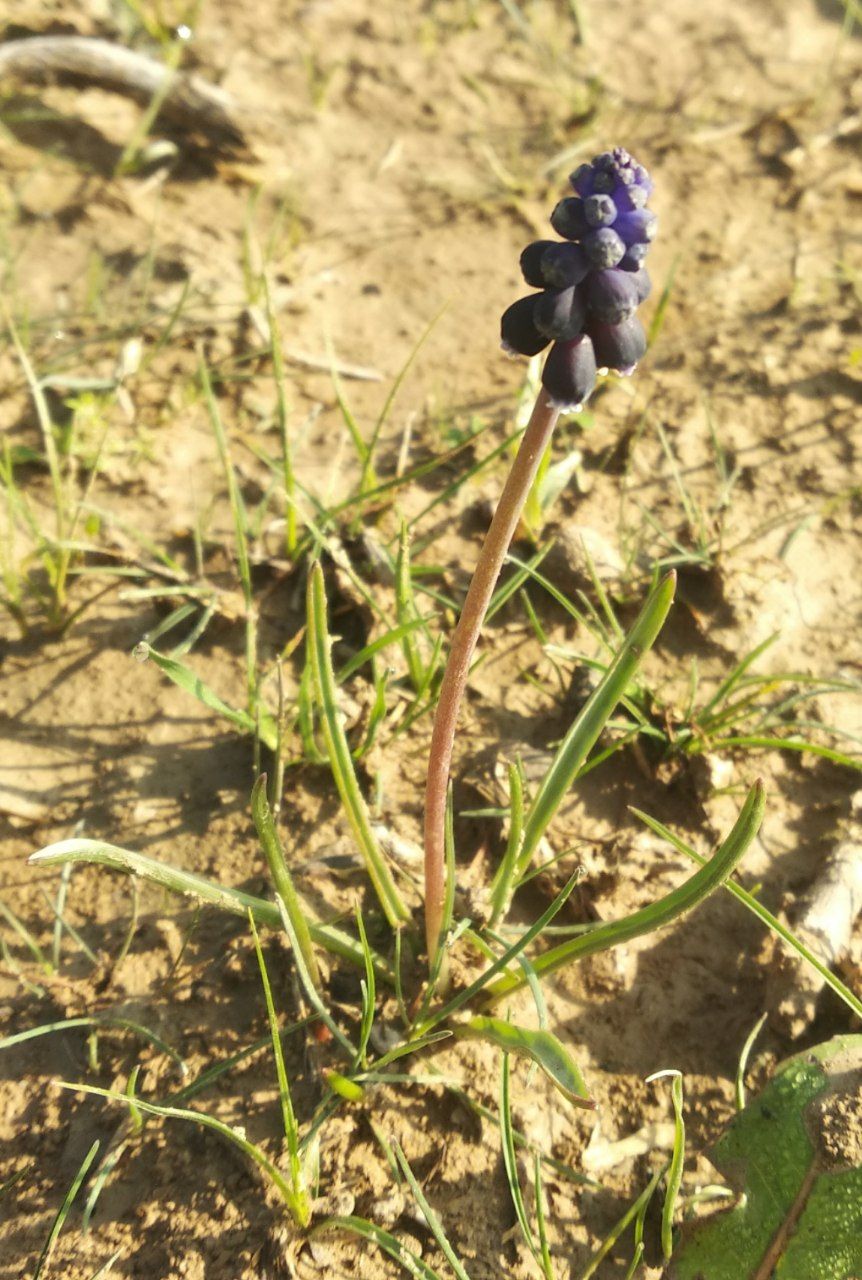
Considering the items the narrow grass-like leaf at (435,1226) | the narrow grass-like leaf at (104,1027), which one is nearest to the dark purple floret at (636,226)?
the narrow grass-like leaf at (435,1226)

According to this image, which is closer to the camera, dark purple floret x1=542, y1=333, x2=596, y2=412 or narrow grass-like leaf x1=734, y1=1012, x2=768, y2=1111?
dark purple floret x1=542, y1=333, x2=596, y2=412

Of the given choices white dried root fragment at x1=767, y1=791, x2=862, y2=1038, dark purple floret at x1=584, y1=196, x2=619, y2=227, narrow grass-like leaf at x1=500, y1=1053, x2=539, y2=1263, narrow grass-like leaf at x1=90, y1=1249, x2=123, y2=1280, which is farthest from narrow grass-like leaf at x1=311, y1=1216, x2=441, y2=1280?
dark purple floret at x1=584, y1=196, x2=619, y2=227

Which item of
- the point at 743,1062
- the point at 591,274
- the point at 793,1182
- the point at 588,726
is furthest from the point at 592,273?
the point at 793,1182

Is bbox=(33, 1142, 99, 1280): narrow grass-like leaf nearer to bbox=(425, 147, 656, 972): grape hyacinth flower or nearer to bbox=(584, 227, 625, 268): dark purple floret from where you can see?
bbox=(425, 147, 656, 972): grape hyacinth flower

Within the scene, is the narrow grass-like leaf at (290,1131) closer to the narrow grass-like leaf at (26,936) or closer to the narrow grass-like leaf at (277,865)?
the narrow grass-like leaf at (277,865)

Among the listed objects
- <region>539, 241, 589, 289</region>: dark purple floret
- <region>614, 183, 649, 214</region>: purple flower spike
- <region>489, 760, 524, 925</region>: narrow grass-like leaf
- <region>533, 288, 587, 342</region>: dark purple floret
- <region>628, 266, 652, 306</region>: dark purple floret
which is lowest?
<region>489, 760, 524, 925</region>: narrow grass-like leaf

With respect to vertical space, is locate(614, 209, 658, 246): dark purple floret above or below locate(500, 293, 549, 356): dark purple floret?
above

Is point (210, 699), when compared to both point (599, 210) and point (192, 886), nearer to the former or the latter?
point (192, 886)

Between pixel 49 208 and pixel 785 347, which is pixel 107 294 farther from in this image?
pixel 785 347
